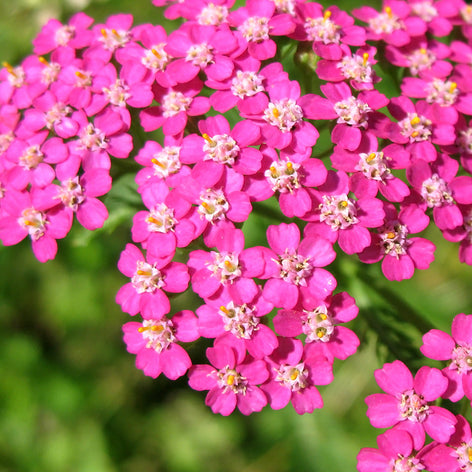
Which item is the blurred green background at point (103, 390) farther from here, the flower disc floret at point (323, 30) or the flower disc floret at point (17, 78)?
the flower disc floret at point (323, 30)

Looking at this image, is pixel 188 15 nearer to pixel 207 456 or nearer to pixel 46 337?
pixel 46 337

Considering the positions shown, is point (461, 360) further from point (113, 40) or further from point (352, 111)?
point (113, 40)

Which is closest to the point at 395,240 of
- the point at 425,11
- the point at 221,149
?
the point at 221,149

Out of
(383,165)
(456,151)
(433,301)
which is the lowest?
(433,301)

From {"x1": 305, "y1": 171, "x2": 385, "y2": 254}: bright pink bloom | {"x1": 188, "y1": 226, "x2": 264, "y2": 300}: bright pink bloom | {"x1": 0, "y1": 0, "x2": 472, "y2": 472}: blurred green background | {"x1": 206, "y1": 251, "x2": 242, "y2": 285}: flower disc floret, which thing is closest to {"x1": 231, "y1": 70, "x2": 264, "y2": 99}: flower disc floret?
{"x1": 305, "y1": 171, "x2": 385, "y2": 254}: bright pink bloom

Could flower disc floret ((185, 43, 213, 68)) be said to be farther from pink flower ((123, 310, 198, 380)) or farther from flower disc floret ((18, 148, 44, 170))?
pink flower ((123, 310, 198, 380))

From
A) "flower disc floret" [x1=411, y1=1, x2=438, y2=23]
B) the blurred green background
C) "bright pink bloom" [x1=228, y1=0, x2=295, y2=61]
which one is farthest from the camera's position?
the blurred green background

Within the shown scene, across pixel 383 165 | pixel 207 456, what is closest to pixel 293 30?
pixel 383 165

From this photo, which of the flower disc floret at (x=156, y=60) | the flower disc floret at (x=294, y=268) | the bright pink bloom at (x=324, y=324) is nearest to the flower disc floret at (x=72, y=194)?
the flower disc floret at (x=156, y=60)
